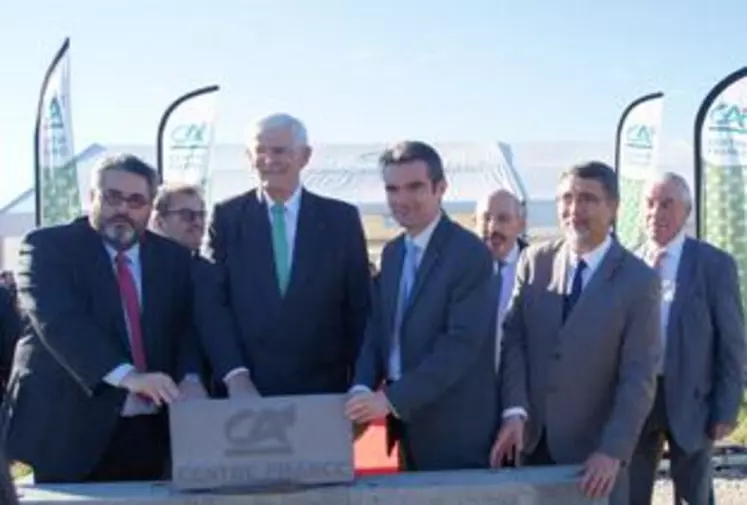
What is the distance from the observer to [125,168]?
3750mm

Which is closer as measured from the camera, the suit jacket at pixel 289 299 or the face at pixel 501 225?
the suit jacket at pixel 289 299

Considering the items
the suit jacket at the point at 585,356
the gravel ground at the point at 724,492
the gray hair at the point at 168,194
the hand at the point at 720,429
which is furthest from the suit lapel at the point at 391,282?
the gravel ground at the point at 724,492

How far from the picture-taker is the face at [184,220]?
206 inches

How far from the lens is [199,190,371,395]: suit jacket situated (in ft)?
12.4

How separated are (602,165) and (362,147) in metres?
21.6

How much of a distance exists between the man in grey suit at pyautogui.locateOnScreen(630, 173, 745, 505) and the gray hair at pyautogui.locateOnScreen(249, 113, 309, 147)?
6.39 ft

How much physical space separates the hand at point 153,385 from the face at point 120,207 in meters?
0.53

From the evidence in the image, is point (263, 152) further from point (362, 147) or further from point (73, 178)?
point (362, 147)

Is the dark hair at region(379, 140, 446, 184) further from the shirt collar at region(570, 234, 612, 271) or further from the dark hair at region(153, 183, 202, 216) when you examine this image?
the dark hair at region(153, 183, 202, 216)

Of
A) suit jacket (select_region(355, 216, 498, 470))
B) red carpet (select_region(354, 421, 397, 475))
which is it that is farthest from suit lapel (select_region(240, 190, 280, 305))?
red carpet (select_region(354, 421, 397, 475))

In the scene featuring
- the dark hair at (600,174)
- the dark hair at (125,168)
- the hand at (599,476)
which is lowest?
the hand at (599,476)

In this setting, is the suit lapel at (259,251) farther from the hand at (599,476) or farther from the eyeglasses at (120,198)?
the hand at (599,476)

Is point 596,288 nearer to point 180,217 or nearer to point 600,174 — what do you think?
point 600,174

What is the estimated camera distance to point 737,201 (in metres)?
10.1
